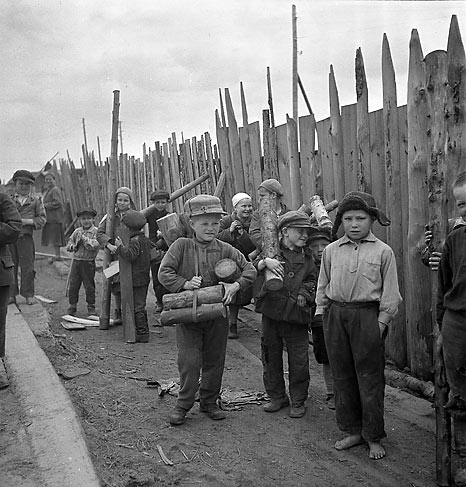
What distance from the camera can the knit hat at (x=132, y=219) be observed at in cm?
687

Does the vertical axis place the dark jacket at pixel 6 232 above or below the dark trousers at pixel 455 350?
above

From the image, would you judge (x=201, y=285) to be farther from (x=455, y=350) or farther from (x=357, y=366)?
(x=455, y=350)

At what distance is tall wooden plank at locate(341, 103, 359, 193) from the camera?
543cm

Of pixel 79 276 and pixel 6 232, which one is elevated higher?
pixel 6 232

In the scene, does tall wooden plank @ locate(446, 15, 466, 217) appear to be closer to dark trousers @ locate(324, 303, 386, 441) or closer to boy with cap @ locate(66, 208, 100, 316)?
dark trousers @ locate(324, 303, 386, 441)

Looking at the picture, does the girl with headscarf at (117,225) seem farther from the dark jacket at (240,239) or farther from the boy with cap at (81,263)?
the dark jacket at (240,239)

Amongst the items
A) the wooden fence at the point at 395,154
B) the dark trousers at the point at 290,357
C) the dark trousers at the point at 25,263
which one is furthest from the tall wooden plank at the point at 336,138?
the dark trousers at the point at 25,263

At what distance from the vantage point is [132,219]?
6.87m

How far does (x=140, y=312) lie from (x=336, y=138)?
3.05 metres

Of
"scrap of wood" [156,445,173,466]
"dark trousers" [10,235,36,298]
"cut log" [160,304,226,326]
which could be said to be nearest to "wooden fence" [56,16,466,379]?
A: "cut log" [160,304,226,326]

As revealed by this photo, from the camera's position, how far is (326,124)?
19.2 feet

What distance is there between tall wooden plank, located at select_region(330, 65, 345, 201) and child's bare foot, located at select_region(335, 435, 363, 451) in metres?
2.43

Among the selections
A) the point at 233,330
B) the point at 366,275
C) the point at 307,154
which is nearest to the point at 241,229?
the point at 307,154

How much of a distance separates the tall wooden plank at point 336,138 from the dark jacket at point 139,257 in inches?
96.7
